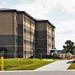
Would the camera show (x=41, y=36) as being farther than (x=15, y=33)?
Yes

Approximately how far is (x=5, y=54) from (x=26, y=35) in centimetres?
1249

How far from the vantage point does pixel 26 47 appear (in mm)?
94562

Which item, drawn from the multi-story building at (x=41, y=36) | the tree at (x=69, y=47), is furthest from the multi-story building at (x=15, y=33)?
the tree at (x=69, y=47)

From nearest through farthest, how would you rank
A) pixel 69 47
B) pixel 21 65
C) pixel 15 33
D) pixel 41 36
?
pixel 21 65 < pixel 15 33 < pixel 41 36 < pixel 69 47

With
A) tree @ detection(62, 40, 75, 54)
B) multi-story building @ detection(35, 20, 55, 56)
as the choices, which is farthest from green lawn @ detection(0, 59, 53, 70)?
tree @ detection(62, 40, 75, 54)

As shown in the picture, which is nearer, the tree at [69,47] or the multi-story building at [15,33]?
the multi-story building at [15,33]

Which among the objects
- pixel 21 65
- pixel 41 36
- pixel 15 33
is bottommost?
pixel 21 65

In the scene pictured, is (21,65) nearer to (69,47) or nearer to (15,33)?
(15,33)

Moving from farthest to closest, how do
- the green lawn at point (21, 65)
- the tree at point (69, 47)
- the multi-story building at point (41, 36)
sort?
the tree at point (69, 47) → the multi-story building at point (41, 36) → the green lawn at point (21, 65)

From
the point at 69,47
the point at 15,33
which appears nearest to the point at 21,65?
the point at 15,33

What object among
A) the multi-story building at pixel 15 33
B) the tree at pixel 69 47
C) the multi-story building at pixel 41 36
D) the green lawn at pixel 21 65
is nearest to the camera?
the green lawn at pixel 21 65

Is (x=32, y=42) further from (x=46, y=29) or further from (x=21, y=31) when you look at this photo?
(x=21, y=31)

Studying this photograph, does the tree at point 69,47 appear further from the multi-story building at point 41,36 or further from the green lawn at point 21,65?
the green lawn at point 21,65

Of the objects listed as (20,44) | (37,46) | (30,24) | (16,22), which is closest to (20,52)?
(20,44)
